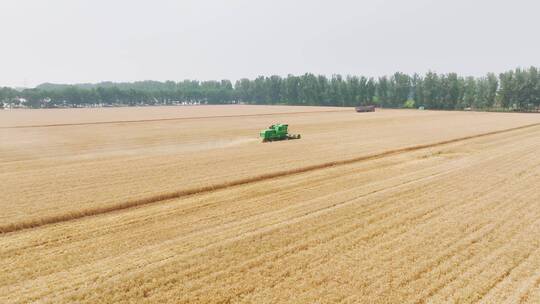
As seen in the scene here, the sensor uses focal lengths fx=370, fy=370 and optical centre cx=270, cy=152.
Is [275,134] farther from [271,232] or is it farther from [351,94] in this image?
[351,94]

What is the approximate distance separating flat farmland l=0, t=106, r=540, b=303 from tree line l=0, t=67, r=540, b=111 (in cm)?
10154

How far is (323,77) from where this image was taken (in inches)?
6358

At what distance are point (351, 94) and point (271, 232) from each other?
138 metres

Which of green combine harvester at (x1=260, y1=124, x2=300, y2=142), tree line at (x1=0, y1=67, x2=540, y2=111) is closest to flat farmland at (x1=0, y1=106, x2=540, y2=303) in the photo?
green combine harvester at (x1=260, y1=124, x2=300, y2=142)

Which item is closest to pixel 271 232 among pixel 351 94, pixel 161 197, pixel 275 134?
pixel 161 197

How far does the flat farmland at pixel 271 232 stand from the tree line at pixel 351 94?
102 metres

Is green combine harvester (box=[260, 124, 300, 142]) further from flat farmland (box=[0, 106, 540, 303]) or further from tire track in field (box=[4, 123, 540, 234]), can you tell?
flat farmland (box=[0, 106, 540, 303])

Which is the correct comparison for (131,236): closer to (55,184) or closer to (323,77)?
(55,184)

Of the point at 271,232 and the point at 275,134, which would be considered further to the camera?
the point at 275,134

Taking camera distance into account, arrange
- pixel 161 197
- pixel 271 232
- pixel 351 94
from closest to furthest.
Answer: pixel 271 232 < pixel 161 197 < pixel 351 94

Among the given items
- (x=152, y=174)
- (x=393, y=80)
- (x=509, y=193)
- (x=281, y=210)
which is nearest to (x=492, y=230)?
(x=509, y=193)

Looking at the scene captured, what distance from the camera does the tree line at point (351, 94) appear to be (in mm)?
107250

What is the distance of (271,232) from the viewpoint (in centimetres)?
1146

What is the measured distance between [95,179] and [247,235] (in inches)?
441
